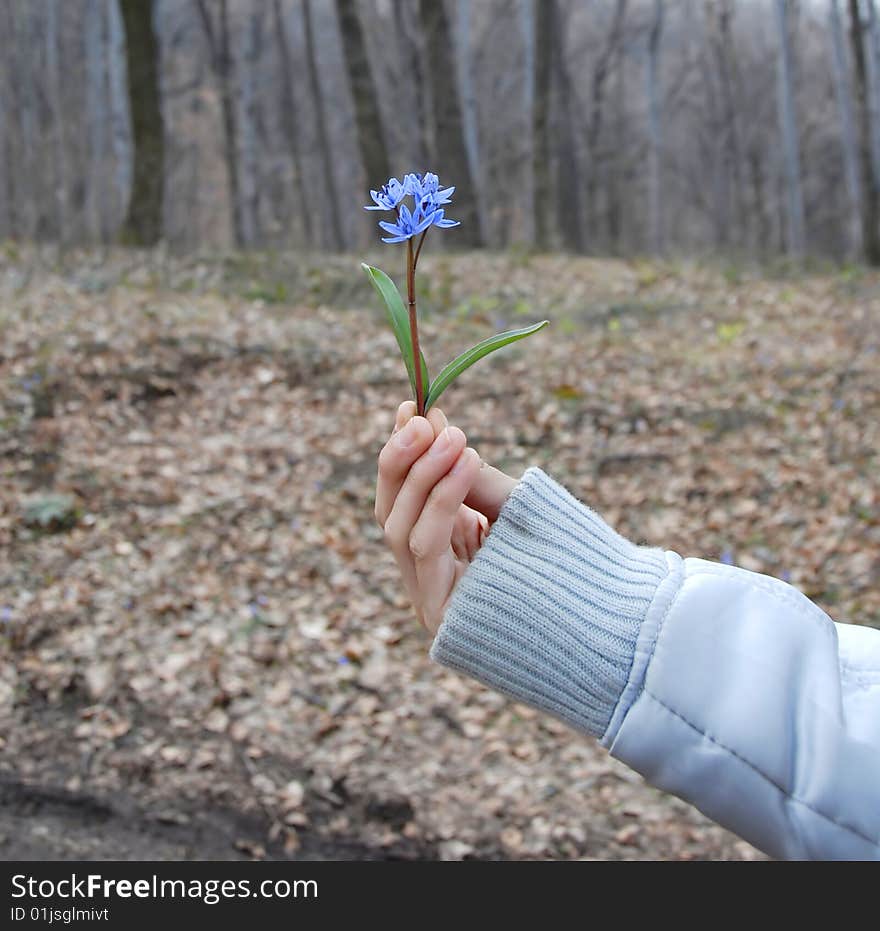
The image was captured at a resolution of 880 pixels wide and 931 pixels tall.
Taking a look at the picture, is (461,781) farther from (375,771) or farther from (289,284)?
(289,284)

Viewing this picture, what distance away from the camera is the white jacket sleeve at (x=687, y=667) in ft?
3.71

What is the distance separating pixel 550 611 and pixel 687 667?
0.63ft

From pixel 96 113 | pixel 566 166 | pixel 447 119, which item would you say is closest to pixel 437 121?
pixel 447 119

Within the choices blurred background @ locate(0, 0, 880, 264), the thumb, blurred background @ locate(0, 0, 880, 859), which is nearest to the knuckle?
the thumb

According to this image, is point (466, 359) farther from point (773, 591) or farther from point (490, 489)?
point (773, 591)

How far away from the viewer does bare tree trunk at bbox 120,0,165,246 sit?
10883mm

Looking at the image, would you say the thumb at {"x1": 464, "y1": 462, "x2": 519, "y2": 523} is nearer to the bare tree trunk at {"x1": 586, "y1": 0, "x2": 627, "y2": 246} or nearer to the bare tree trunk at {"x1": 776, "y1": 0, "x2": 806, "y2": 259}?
the bare tree trunk at {"x1": 776, "y1": 0, "x2": 806, "y2": 259}

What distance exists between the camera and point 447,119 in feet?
40.5

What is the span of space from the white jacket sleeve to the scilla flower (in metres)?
0.20

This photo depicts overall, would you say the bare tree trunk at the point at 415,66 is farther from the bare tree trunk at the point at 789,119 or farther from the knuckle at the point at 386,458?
the knuckle at the point at 386,458

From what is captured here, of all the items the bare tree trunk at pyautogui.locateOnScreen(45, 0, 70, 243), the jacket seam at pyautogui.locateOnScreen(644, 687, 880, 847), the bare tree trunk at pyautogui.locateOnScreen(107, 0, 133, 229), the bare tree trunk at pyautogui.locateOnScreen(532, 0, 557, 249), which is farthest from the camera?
the bare tree trunk at pyautogui.locateOnScreen(45, 0, 70, 243)

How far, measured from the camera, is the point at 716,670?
1.18 meters

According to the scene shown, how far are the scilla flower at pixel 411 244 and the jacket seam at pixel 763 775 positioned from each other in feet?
1.66

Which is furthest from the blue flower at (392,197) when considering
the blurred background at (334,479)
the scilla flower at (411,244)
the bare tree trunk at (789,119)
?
the bare tree trunk at (789,119)
